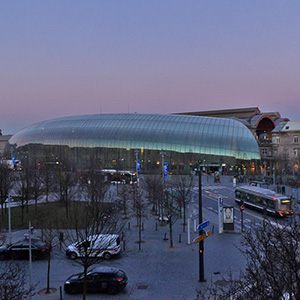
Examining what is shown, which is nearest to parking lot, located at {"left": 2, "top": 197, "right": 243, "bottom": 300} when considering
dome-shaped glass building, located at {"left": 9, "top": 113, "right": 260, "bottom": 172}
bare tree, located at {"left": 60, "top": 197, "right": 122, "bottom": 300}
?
bare tree, located at {"left": 60, "top": 197, "right": 122, "bottom": 300}

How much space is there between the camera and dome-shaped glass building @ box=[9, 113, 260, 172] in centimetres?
9794

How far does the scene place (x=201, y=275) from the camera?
56.6ft

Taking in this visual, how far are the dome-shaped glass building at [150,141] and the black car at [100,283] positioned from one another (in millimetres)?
75286

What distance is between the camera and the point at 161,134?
101375mm

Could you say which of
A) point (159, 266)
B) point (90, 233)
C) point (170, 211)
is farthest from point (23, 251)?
point (170, 211)

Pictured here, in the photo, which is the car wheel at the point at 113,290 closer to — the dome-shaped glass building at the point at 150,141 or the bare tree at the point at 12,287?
the bare tree at the point at 12,287

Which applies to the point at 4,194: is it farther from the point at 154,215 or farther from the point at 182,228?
the point at 182,228

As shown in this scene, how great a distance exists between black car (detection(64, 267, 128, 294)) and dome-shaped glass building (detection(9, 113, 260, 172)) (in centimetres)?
7529

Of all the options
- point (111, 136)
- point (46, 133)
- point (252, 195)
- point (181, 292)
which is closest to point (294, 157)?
point (111, 136)

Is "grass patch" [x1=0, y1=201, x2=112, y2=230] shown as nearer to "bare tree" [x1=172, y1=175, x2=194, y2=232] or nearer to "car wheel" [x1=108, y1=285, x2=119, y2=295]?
"bare tree" [x1=172, y1=175, x2=194, y2=232]

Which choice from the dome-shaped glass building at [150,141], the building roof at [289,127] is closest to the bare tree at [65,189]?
the dome-shaped glass building at [150,141]

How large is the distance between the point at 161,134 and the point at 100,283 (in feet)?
282

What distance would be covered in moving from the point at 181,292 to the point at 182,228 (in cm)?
1503

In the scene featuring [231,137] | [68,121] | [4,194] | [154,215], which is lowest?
[154,215]
